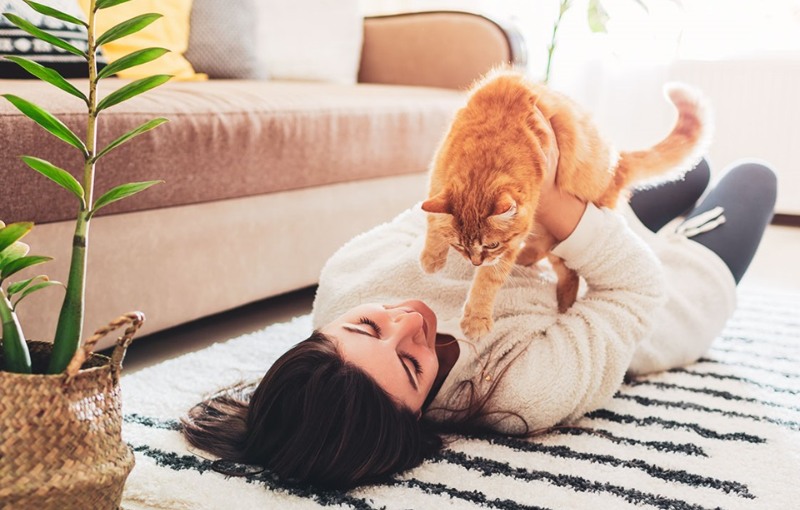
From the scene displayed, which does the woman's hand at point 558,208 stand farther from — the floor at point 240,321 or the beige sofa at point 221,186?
the floor at point 240,321

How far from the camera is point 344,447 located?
0.98 meters

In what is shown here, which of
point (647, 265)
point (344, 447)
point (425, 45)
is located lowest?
point (344, 447)

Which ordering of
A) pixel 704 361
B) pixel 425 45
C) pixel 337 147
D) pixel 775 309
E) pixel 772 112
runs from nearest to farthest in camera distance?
pixel 704 361 → pixel 337 147 → pixel 775 309 → pixel 425 45 → pixel 772 112

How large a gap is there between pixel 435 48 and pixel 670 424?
1.66 meters

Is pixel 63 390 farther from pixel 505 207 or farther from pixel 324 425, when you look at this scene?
pixel 505 207

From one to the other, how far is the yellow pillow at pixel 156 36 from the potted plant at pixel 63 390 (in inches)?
45.6

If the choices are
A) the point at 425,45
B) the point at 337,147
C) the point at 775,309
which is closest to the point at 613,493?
the point at 337,147

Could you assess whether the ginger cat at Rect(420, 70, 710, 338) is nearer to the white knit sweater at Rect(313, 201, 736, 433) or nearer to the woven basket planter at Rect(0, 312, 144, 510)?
the white knit sweater at Rect(313, 201, 736, 433)

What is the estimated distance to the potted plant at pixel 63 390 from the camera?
0.71 meters

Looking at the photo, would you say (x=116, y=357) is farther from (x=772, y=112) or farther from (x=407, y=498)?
(x=772, y=112)

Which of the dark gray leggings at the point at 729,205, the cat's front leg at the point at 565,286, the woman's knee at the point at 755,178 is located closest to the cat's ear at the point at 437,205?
the cat's front leg at the point at 565,286

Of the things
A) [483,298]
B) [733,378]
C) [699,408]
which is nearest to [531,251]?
[483,298]

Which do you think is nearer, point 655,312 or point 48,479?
point 48,479

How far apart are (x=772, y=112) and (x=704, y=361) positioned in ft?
6.86
